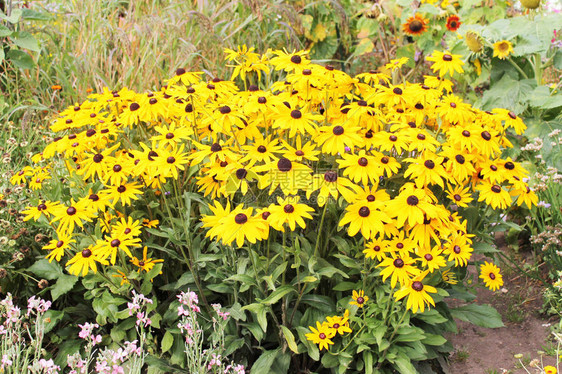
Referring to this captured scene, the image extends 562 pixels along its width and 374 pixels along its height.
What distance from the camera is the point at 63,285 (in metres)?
2.20

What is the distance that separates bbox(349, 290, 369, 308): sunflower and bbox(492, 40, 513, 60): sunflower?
2.25 m


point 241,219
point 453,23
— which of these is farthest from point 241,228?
point 453,23

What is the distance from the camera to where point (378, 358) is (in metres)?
2.02

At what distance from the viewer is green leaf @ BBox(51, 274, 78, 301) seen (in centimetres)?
217

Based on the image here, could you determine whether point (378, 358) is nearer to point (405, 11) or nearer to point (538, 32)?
point (538, 32)

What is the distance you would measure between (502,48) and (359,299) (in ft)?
7.75

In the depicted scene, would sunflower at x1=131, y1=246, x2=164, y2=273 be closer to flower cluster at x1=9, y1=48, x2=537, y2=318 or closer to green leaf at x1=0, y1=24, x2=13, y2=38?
flower cluster at x1=9, y1=48, x2=537, y2=318

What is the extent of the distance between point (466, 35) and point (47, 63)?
10.8 ft

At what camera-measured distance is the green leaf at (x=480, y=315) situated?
2266mm

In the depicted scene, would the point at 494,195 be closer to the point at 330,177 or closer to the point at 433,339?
the point at 433,339

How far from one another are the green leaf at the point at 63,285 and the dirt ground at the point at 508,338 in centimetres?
175

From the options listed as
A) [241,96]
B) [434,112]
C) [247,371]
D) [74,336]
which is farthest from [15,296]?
[434,112]

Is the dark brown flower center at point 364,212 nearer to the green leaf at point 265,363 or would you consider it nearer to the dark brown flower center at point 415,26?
the green leaf at point 265,363

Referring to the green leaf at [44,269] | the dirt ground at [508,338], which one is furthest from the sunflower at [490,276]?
the green leaf at [44,269]
